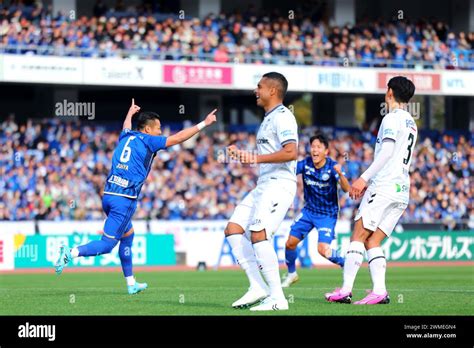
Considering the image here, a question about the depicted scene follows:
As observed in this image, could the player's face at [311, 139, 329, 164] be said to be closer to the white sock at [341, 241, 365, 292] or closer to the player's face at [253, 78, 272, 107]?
the white sock at [341, 241, 365, 292]

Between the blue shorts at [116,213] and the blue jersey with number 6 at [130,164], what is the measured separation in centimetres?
7

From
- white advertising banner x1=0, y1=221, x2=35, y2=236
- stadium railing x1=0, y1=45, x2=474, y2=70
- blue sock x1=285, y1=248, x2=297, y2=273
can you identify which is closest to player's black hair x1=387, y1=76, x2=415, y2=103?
blue sock x1=285, y1=248, x2=297, y2=273

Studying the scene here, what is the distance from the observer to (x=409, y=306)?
446 inches

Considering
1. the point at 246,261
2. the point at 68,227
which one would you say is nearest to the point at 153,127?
the point at 246,261

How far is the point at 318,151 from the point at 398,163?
3984 millimetres

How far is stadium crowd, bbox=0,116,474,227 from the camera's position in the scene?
31.1 meters

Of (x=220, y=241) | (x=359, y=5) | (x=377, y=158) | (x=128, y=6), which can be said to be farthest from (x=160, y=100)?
(x=377, y=158)

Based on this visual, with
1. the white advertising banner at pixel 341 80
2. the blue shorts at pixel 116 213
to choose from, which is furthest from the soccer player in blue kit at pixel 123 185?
the white advertising banner at pixel 341 80

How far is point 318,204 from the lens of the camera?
16234 millimetres

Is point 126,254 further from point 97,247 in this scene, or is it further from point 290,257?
point 290,257

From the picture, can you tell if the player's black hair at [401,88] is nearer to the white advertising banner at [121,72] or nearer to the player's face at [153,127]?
the player's face at [153,127]

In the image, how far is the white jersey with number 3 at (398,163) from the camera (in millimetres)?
11633

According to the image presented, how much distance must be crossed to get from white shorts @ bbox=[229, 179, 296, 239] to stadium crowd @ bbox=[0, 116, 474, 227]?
1991cm

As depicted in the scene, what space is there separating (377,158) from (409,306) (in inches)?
67.1
